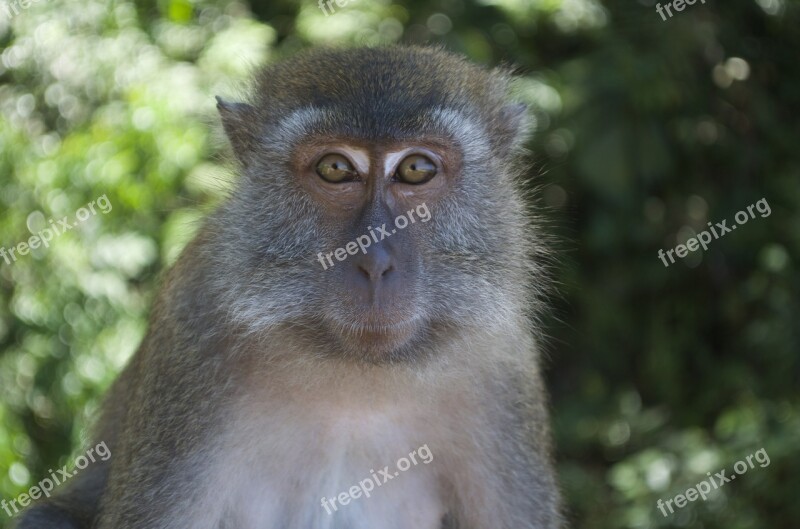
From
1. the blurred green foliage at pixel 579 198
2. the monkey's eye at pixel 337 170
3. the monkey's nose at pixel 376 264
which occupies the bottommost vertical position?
the blurred green foliage at pixel 579 198

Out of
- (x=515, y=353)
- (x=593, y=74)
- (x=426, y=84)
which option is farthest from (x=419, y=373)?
(x=593, y=74)

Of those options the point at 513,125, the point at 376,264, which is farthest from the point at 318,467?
the point at 513,125

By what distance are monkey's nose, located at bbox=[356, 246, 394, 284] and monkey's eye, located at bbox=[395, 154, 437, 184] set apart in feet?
1.09

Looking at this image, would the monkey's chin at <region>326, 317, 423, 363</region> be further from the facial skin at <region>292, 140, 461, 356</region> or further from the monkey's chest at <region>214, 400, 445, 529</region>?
the monkey's chest at <region>214, 400, 445, 529</region>

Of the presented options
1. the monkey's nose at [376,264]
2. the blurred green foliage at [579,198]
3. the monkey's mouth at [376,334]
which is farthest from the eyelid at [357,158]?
the blurred green foliage at [579,198]

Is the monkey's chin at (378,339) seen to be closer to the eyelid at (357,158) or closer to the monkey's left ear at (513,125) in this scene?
the eyelid at (357,158)

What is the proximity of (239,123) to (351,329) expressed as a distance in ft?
2.93

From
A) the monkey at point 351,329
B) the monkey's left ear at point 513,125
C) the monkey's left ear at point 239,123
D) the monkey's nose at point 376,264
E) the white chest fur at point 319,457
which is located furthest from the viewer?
the monkey's left ear at point 513,125

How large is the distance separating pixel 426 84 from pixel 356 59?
0.88 feet

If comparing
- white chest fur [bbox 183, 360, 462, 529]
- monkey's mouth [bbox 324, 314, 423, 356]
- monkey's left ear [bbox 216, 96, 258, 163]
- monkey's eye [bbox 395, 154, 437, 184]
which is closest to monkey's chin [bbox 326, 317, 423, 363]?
monkey's mouth [bbox 324, 314, 423, 356]

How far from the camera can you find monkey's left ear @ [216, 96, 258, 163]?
3.31 meters

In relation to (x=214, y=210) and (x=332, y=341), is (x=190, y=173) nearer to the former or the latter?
(x=214, y=210)

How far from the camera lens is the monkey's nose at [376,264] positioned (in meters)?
2.75

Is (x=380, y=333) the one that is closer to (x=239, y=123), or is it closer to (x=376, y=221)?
(x=376, y=221)
